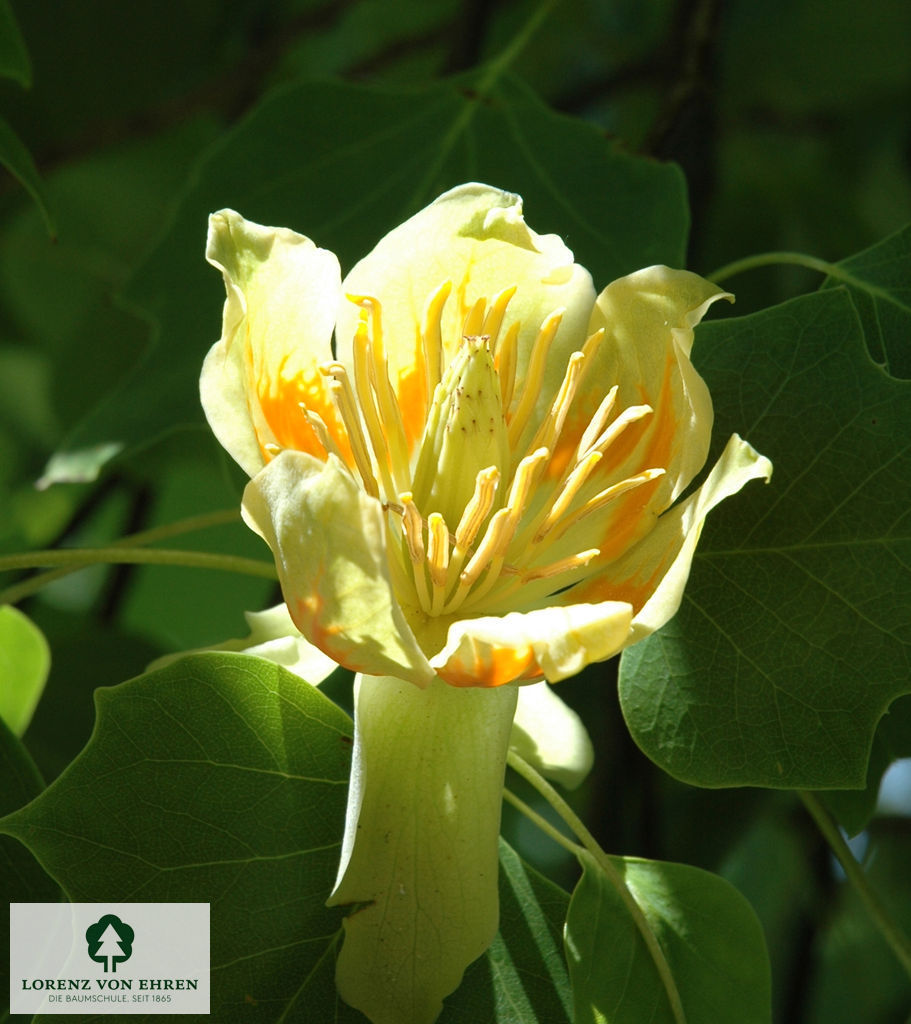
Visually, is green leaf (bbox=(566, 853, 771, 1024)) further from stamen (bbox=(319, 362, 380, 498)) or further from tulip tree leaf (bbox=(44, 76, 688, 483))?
tulip tree leaf (bbox=(44, 76, 688, 483))

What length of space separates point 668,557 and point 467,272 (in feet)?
1.07

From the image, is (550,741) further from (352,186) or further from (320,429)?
(352,186)

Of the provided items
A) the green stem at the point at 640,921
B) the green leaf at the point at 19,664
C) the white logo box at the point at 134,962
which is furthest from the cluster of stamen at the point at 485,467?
the green leaf at the point at 19,664

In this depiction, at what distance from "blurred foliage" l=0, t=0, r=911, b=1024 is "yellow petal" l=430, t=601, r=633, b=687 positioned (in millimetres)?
660

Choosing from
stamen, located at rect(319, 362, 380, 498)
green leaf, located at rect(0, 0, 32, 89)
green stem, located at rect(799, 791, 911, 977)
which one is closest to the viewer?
stamen, located at rect(319, 362, 380, 498)

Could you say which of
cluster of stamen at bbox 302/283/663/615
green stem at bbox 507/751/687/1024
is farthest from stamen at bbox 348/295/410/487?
green stem at bbox 507/751/687/1024

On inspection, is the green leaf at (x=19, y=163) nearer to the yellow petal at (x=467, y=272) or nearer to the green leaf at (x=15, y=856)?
the yellow petal at (x=467, y=272)

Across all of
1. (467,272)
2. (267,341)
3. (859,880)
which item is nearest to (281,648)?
(267,341)

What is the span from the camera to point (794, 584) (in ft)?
3.40

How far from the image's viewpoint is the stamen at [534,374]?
1073mm

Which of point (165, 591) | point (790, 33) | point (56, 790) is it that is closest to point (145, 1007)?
point (56, 790)

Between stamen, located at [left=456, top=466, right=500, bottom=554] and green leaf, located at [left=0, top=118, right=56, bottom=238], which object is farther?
green leaf, located at [left=0, top=118, right=56, bottom=238]

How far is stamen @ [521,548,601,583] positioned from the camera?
3.15ft

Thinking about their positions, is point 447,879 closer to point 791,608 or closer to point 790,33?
point 791,608
